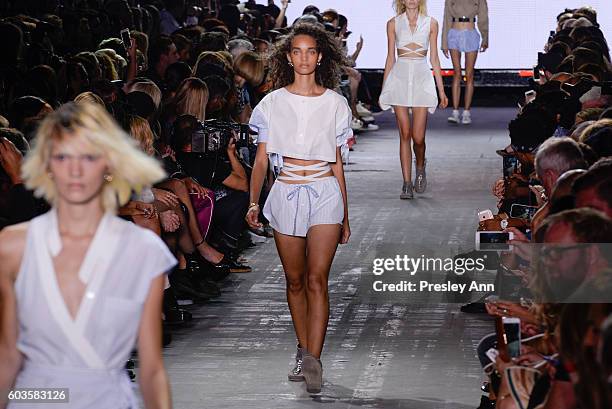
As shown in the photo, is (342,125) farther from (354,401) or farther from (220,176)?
(220,176)

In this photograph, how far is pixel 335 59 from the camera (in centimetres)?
563

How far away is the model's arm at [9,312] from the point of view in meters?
2.84

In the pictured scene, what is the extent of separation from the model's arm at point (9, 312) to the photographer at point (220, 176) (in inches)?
178

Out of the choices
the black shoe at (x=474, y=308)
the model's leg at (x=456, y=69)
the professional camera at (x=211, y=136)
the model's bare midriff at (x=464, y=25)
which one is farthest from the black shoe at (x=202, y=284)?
the model's bare midriff at (x=464, y=25)

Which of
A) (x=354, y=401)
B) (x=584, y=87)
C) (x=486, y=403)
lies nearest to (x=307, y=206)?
(x=354, y=401)

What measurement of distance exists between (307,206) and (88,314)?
8.49 feet

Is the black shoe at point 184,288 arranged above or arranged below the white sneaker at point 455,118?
above

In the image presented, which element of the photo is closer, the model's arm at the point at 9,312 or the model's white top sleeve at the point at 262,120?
the model's arm at the point at 9,312

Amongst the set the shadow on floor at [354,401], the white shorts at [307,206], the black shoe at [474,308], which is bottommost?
the black shoe at [474,308]

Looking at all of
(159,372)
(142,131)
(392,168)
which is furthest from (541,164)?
(392,168)

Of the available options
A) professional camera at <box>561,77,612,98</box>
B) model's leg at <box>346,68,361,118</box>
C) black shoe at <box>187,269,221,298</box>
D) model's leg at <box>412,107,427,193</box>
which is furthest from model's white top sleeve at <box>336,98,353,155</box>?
model's leg at <box>346,68,361,118</box>

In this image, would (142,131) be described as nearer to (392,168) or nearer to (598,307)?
(598,307)

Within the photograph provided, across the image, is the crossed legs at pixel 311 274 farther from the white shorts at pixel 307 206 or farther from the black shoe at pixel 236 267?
the black shoe at pixel 236 267

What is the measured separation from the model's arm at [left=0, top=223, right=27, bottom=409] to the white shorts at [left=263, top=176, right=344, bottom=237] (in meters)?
2.53
